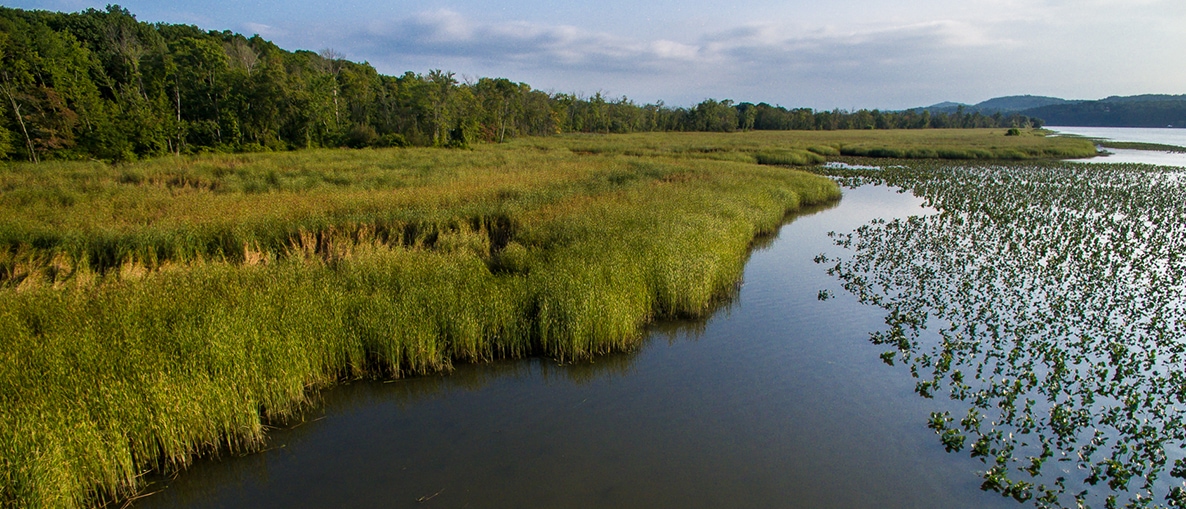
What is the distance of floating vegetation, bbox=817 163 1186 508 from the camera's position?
6965 mm

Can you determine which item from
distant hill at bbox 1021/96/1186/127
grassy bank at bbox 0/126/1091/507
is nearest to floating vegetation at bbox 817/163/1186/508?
grassy bank at bbox 0/126/1091/507

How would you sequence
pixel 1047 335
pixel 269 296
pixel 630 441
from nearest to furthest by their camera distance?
pixel 630 441 < pixel 269 296 < pixel 1047 335

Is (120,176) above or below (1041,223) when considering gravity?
above

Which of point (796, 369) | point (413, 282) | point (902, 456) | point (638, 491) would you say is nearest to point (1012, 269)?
point (796, 369)

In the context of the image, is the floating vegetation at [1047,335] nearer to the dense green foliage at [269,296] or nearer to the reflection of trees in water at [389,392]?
the dense green foliage at [269,296]

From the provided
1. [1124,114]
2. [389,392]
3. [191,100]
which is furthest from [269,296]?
[1124,114]

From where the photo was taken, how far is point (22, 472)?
16.9ft

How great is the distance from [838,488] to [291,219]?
15.1m

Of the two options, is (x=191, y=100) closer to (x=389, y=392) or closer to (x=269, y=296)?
(x=269, y=296)

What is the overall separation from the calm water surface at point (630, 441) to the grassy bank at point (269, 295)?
59cm

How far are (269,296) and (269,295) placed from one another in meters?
0.05

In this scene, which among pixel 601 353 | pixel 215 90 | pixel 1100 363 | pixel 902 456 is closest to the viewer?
pixel 902 456

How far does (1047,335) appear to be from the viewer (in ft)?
35.5

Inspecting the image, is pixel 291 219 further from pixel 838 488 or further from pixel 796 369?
pixel 838 488
